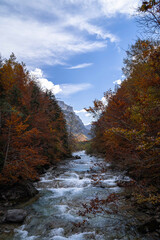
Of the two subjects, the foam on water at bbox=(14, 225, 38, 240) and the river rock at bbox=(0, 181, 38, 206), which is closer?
the foam on water at bbox=(14, 225, 38, 240)

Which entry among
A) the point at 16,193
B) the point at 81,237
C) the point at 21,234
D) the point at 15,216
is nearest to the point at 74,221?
the point at 81,237

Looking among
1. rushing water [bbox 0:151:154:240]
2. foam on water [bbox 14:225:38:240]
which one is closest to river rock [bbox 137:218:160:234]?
rushing water [bbox 0:151:154:240]

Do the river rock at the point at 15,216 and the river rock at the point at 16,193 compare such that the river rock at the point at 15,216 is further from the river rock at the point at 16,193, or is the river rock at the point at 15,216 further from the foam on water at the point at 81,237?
the foam on water at the point at 81,237

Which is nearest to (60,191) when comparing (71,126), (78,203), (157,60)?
(78,203)

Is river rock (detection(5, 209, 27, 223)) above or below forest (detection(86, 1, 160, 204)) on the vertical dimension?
below

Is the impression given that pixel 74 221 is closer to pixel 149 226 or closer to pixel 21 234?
pixel 21 234

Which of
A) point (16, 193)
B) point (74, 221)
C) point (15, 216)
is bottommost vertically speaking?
point (74, 221)

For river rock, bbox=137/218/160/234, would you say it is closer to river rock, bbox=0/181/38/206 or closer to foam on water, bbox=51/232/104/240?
foam on water, bbox=51/232/104/240

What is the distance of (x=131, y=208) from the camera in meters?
7.47

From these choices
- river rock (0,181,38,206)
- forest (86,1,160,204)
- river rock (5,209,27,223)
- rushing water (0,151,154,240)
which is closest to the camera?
forest (86,1,160,204)

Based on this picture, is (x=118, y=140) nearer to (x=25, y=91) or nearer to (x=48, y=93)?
(x=25, y=91)

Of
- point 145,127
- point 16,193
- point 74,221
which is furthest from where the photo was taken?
point 16,193

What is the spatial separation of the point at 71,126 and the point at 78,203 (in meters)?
32.2

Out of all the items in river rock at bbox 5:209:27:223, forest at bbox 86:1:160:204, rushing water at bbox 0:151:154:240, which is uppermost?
forest at bbox 86:1:160:204
